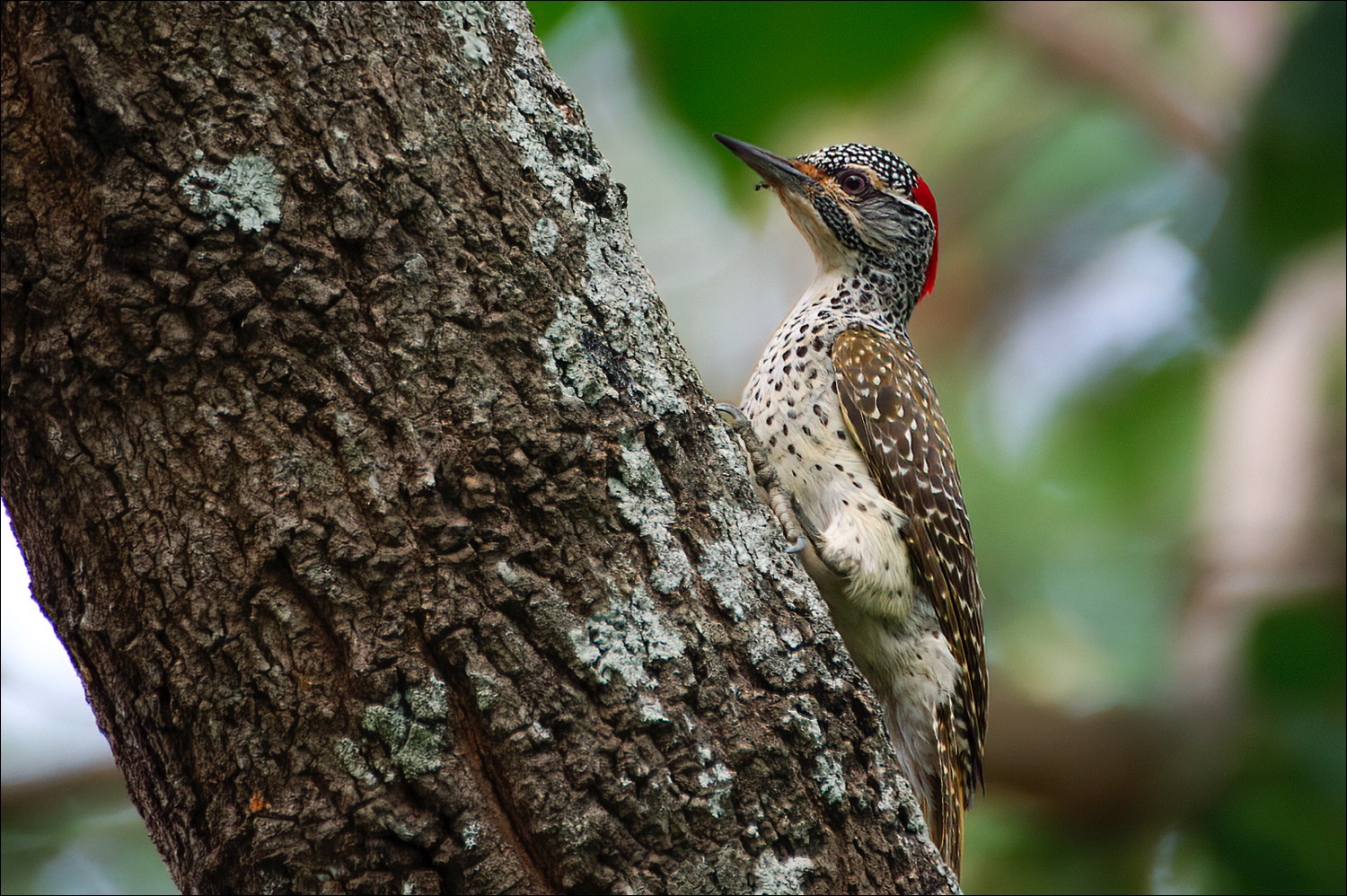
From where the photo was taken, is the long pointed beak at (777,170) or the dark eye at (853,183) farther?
the dark eye at (853,183)

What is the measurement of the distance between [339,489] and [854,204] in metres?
3.31

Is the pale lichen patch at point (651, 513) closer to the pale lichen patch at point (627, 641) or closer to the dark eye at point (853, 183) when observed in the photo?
the pale lichen patch at point (627, 641)


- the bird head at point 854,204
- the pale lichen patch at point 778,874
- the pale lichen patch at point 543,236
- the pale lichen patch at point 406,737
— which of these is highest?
the bird head at point 854,204

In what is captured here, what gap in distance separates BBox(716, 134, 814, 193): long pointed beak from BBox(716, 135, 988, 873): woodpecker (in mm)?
127

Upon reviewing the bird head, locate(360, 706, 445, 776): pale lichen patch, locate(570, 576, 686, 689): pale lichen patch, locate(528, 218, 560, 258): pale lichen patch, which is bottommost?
locate(360, 706, 445, 776): pale lichen patch

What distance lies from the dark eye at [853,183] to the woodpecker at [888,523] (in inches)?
18.7

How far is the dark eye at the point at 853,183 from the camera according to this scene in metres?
4.96

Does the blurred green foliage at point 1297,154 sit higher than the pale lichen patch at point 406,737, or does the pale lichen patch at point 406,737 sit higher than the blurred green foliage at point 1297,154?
the blurred green foliage at point 1297,154

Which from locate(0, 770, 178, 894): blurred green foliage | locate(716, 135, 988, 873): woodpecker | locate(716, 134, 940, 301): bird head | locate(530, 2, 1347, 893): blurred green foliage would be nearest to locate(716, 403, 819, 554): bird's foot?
locate(716, 135, 988, 873): woodpecker

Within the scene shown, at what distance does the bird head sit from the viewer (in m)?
4.91

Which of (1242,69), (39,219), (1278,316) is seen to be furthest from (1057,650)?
(39,219)

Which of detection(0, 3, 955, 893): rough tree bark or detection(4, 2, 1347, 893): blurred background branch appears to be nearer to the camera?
detection(0, 3, 955, 893): rough tree bark

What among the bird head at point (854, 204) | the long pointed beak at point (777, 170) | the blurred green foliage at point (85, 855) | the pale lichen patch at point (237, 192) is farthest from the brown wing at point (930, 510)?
the blurred green foliage at point (85, 855)

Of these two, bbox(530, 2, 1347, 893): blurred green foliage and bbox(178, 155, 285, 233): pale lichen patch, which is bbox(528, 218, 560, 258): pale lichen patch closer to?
bbox(178, 155, 285, 233): pale lichen patch
